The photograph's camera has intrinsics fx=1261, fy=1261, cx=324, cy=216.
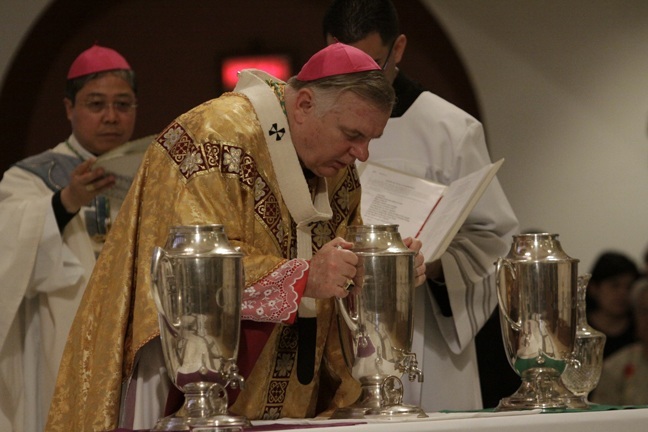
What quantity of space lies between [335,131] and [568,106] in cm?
451

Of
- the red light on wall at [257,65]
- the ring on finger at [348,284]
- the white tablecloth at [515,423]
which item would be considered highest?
the red light on wall at [257,65]

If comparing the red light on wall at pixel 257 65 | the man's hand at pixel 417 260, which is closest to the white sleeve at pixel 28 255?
the man's hand at pixel 417 260

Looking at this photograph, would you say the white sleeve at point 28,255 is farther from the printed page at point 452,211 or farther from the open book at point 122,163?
the printed page at point 452,211

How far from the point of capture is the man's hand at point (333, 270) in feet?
8.89

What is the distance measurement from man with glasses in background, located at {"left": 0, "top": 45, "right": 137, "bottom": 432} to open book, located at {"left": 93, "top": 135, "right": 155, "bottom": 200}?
0.03m

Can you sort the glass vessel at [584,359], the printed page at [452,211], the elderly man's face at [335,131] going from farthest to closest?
the printed page at [452,211] → the glass vessel at [584,359] → the elderly man's face at [335,131]

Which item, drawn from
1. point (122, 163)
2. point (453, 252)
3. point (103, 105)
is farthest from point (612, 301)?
point (122, 163)

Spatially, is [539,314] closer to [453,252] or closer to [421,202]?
[421,202]

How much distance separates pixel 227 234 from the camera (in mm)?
2949

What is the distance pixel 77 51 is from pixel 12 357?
2.61m

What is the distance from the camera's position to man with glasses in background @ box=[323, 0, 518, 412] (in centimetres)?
402

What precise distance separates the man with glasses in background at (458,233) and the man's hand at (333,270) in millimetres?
1172

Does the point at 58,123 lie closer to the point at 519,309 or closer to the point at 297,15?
the point at 297,15

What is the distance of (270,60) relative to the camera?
7168 mm
